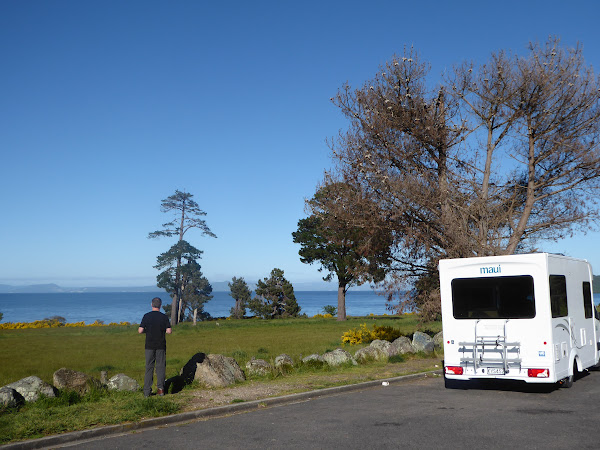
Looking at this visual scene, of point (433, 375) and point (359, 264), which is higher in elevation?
point (359, 264)

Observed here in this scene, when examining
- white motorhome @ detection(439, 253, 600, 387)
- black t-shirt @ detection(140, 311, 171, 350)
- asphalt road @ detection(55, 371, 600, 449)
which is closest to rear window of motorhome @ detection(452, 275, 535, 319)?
white motorhome @ detection(439, 253, 600, 387)

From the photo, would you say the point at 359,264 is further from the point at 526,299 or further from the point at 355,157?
the point at 526,299

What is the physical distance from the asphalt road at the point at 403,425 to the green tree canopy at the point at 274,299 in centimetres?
4986

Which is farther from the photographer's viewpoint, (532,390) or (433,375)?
(433,375)

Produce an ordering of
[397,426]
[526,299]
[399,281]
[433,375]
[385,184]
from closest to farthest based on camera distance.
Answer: [397,426], [526,299], [433,375], [385,184], [399,281]

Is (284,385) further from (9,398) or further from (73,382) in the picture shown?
(9,398)

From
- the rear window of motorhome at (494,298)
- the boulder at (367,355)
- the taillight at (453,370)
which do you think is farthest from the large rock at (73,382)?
the boulder at (367,355)

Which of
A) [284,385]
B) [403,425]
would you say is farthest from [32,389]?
[403,425]

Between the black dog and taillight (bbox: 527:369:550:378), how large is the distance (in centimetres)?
704

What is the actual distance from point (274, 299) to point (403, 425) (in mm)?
53465

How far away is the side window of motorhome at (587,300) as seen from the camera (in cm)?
1504

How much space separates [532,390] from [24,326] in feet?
180

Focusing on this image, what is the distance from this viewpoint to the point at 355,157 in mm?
23734

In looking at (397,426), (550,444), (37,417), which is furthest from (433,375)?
(37,417)
